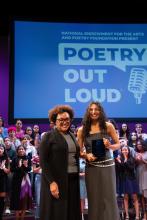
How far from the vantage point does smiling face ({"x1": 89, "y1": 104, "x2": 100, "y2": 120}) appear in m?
3.47

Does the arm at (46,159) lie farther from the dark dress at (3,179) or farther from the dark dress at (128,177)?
the dark dress at (128,177)

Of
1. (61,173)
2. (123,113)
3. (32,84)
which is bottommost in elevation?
(61,173)

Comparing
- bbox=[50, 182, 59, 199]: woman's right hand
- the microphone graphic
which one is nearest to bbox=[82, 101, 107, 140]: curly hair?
bbox=[50, 182, 59, 199]: woman's right hand

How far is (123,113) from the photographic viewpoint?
934cm

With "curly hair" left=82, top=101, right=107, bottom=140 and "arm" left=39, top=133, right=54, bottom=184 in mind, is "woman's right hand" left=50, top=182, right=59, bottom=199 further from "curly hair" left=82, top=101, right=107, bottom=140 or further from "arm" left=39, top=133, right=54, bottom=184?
"curly hair" left=82, top=101, right=107, bottom=140

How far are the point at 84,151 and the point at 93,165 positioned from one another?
0.50ft

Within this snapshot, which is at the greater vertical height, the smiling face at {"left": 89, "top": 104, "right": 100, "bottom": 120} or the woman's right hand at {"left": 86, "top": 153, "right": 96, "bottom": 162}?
the smiling face at {"left": 89, "top": 104, "right": 100, "bottom": 120}

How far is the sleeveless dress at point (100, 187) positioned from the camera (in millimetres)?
3414

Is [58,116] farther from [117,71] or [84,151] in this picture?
[117,71]

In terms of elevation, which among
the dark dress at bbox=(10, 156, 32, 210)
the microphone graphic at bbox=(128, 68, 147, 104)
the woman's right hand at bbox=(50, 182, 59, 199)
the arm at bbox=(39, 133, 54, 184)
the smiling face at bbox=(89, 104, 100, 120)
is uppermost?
the microphone graphic at bbox=(128, 68, 147, 104)

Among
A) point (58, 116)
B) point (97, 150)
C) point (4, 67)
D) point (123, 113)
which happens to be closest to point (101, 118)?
point (97, 150)

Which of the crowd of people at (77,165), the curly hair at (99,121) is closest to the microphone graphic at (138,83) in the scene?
the crowd of people at (77,165)

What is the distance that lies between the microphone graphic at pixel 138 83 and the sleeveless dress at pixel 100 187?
6.11 metres

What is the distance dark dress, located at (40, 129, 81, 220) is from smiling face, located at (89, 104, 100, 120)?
0.57m
